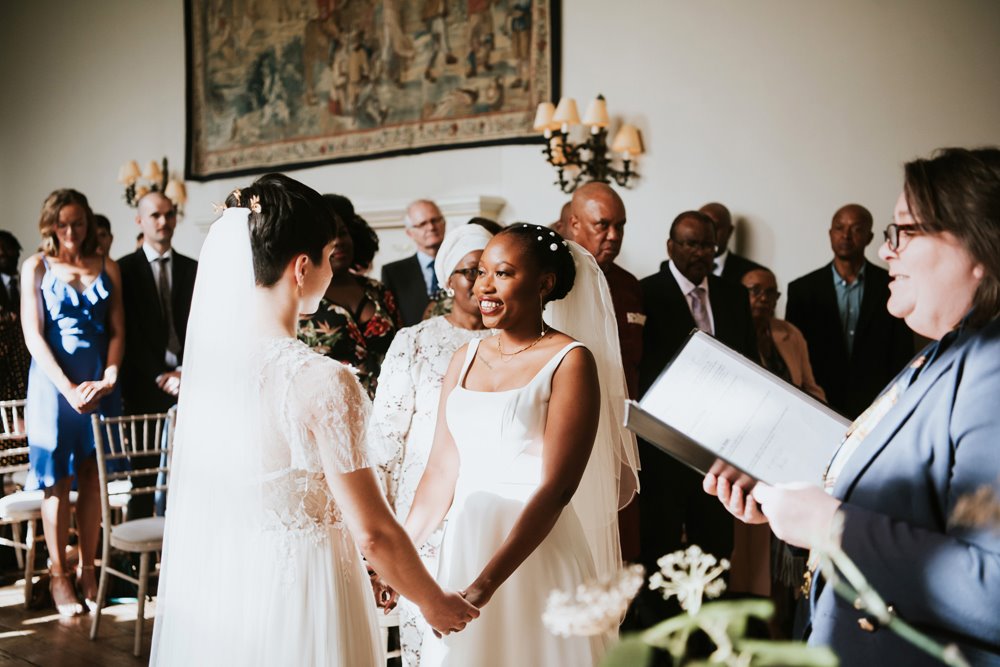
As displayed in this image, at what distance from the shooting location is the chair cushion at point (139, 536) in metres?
3.89

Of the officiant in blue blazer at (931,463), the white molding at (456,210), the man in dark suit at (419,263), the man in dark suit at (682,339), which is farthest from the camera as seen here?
the white molding at (456,210)

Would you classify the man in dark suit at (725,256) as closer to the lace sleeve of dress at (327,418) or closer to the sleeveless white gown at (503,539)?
the sleeveless white gown at (503,539)

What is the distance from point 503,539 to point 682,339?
2141mm

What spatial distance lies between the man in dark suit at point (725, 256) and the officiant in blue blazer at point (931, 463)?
14.7 feet

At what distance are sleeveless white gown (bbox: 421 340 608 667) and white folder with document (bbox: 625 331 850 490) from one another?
0.57m

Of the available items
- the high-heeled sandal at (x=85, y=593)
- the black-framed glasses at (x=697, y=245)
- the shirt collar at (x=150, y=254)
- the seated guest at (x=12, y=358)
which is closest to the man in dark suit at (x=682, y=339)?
the black-framed glasses at (x=697, y=245)

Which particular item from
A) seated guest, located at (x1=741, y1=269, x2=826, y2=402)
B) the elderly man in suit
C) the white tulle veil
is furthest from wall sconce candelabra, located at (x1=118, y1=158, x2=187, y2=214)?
the white tulle veil

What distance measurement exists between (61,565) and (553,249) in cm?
338

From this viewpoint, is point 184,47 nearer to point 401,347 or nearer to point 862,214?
point 862,214

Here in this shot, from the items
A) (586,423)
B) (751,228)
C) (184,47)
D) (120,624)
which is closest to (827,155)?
(751,228)

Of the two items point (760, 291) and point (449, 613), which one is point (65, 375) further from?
point (760, 291)

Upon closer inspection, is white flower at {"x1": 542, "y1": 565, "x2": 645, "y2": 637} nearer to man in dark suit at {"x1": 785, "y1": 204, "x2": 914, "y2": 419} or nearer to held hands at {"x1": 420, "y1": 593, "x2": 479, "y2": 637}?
held hands at {"x1": 420, "y1": 593, "x2": 479, "y2": 637}

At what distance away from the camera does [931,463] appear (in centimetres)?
128

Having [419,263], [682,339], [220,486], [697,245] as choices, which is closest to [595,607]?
[220,486]
